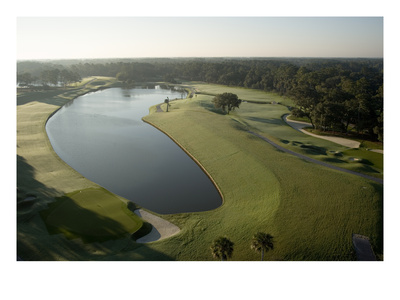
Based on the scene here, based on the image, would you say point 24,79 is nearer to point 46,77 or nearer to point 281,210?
point 46,77

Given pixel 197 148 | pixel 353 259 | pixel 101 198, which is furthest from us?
pixel 197 148

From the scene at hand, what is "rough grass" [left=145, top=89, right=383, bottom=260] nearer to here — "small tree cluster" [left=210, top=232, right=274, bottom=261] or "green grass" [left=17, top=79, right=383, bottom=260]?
"green grass" [left=17, top=79, right=383, bottom=260]

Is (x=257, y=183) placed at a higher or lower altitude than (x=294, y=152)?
lower

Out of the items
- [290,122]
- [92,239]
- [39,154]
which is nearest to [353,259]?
[92,239]

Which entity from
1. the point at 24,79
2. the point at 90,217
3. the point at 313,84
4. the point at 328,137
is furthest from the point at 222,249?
the point at 24,79

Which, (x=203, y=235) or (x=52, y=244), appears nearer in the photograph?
(x=52, y=244)

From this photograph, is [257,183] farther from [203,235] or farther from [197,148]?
[197,148]

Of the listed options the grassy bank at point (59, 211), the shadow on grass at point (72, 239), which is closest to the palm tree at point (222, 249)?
the shadow on grass at point (72, 239)
